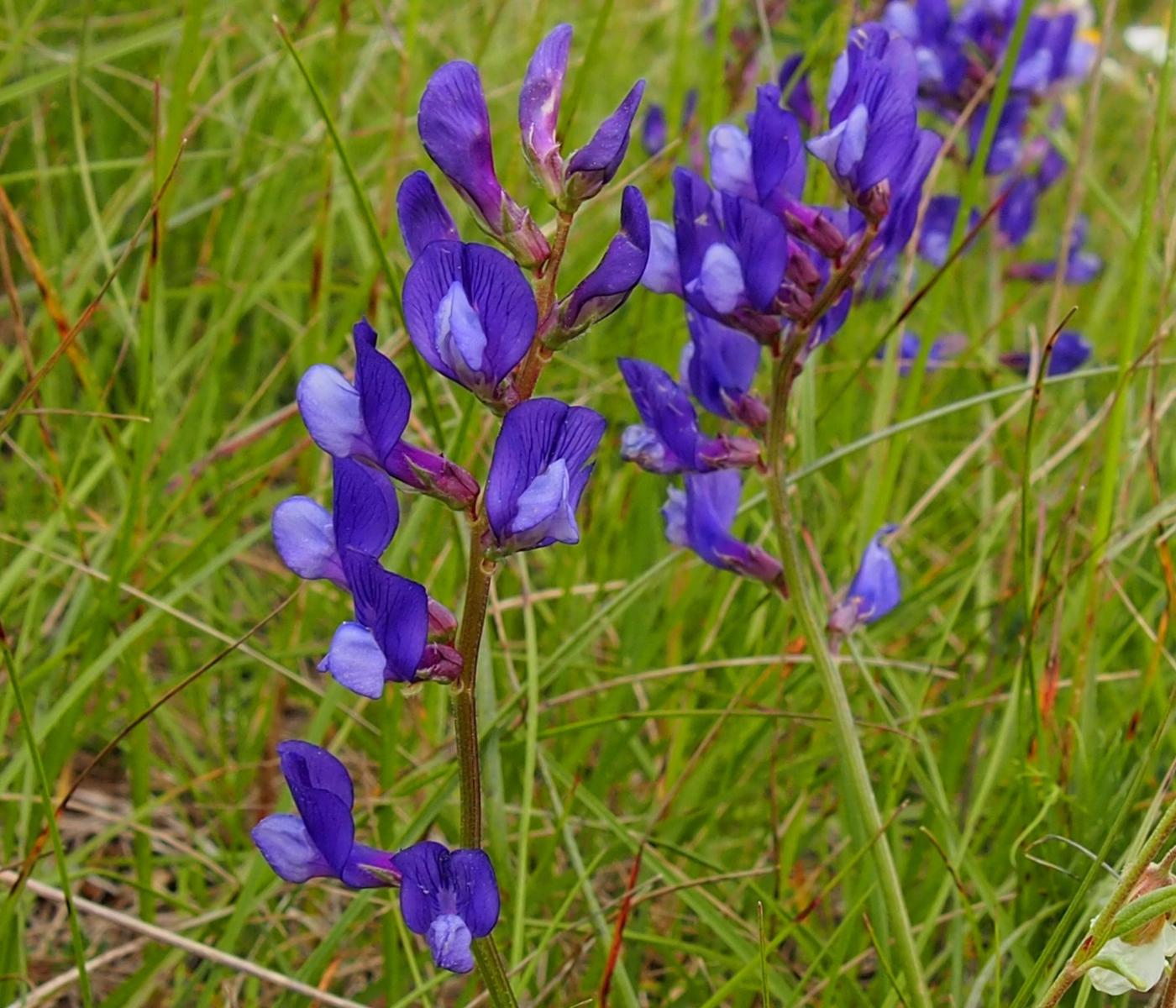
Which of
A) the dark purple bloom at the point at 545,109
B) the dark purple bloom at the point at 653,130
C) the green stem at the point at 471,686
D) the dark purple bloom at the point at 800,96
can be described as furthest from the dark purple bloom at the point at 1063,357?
the green stem at the point at 471,686

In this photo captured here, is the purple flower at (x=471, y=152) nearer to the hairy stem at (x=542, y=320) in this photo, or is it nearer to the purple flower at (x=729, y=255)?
the hairy stem at (x=542, y=320)

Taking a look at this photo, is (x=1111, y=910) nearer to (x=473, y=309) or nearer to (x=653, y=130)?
(x=473, y=309)

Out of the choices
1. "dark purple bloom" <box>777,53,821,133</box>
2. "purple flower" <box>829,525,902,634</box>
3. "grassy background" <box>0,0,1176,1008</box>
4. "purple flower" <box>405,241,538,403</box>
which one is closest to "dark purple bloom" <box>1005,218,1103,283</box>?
"grassy background" <box>0,0,1176,1008</box>

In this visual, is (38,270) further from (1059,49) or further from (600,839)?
(1059,49)

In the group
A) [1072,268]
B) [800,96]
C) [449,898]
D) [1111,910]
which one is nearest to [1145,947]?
[1111,910]

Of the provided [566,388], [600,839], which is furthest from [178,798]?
[566,388]

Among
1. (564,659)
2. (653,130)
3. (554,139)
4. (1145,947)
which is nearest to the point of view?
(1145,947)
